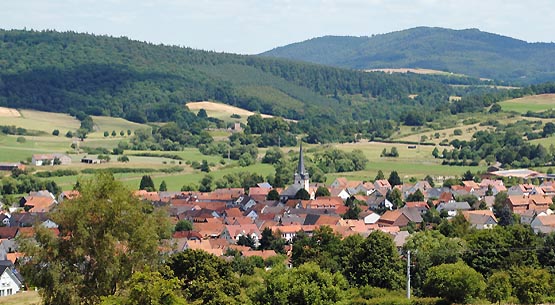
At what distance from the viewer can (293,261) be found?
46.4 metres

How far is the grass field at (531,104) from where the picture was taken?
130375 millimetres

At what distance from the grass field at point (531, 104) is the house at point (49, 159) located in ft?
186

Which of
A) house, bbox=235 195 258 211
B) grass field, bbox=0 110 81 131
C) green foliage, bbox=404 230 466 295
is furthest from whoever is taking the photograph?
grass field, bbox=0 110 81 131

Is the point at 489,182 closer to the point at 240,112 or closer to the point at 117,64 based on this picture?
the point at 240,112

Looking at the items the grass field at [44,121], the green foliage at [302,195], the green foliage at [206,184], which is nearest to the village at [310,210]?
the green foliage at [302,195]

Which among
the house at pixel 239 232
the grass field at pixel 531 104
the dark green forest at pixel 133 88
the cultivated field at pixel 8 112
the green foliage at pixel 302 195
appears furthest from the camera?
the dark green forest at pixel 133 88

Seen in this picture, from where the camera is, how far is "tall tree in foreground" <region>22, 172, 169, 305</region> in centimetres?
3009

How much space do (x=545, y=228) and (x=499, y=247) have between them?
2018cm

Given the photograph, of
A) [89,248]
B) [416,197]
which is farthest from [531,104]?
[89,248]

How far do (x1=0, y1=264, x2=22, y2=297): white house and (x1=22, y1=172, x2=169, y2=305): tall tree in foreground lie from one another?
15.8 m

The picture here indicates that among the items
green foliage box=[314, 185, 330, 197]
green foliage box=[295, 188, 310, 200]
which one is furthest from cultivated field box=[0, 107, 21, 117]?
green foliage box=[295, 188, 310, 200]

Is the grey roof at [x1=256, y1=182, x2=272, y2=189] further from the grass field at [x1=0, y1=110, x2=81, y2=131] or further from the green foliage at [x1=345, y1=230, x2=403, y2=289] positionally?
the grass field at [x1=0, y1=110, x2=81, y2=131]

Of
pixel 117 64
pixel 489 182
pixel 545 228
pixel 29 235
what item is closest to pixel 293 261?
pixel 29 235

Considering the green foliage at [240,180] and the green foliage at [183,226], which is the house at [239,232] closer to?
the green foliage at [183,226]
